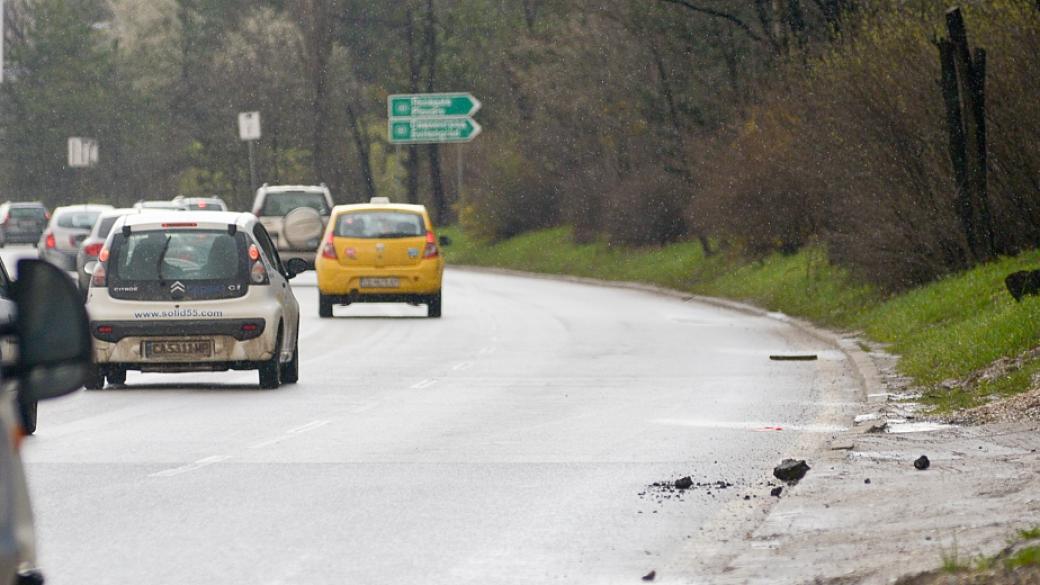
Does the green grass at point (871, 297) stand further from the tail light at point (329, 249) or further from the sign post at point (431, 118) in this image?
the tail light at point (329, 249)

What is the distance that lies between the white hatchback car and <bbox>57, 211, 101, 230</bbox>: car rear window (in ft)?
108

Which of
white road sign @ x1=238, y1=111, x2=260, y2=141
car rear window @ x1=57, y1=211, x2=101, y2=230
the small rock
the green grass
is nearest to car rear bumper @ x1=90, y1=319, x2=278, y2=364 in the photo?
the green grass

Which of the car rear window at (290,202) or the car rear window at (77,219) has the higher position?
the car rear window at (290,202)

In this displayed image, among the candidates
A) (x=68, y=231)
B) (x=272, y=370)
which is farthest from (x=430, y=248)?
(x=68, y=231)

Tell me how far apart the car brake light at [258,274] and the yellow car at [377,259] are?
1365 cm

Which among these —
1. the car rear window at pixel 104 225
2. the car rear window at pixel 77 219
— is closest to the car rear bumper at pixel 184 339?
the car rear window at pixel 104 225

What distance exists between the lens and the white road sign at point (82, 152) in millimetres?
100875

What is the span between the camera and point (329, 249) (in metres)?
34.3

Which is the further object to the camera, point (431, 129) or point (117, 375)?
point (431, 129)

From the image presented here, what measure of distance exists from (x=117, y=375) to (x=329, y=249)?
1378cm

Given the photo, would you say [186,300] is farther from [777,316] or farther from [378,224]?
[777,316]

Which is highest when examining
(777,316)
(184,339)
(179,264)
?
(179,264)

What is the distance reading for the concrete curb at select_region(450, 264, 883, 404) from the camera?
21.0 m

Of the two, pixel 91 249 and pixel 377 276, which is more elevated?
pixel 91 249
